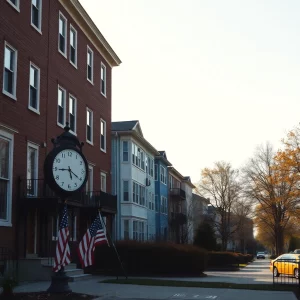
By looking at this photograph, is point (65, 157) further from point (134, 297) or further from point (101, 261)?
point (101, 261)

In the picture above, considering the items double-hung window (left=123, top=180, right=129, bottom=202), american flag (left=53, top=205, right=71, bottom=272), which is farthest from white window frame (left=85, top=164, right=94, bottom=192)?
double-hung window (left=123, top=180, right=129, bottom=202)

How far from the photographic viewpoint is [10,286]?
43.4ft

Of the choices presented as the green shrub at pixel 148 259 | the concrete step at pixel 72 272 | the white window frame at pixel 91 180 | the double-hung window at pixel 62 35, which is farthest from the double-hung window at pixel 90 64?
the concrete step at pixel 72 272

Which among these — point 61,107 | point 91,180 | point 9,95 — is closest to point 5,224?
point 9,95

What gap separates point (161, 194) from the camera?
62.4 m

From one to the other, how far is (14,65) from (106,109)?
12.9m

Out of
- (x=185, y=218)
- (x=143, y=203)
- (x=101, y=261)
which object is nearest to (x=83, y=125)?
(x=101, y=261)

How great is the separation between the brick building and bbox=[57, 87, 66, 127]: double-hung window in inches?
1.8

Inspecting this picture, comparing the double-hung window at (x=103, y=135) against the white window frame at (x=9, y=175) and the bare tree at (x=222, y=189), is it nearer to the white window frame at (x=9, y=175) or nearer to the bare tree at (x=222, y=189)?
the white window frame at (x=9, y=175)

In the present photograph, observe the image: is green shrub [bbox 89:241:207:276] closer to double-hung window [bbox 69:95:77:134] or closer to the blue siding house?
double-hung window [bbox 69:95:77:134]

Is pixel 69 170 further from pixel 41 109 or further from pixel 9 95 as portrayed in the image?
pixel 41 109

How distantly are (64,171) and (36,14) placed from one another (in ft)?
35.0

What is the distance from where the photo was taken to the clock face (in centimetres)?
1535

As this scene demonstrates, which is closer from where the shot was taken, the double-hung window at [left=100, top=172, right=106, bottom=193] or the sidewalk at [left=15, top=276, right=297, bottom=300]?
the sidewalk at [left=15, top=276, right=297, bottom=300]
